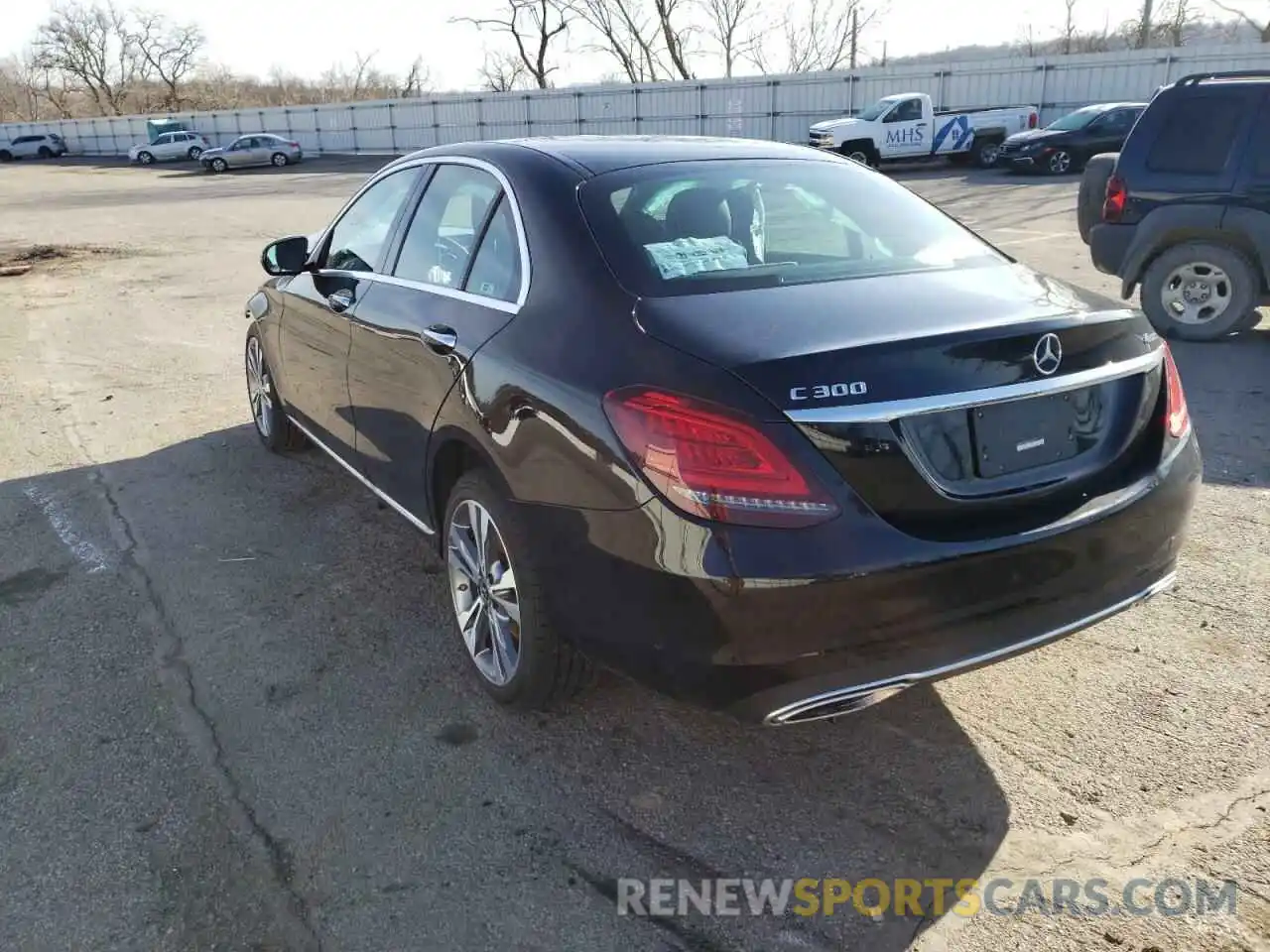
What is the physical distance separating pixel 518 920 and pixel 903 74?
3217 cm

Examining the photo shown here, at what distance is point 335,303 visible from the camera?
14.0ft

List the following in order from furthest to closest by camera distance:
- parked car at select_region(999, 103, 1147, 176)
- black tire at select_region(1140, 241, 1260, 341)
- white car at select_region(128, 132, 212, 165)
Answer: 1. white car at select_region(128, 132, 212, 165)
2. parked car at select_region(999, 103, 1147, 176)
3. black tire at select_region(1140, 241, 1260, 341)

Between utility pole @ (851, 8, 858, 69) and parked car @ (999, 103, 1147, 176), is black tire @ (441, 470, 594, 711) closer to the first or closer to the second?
parked car @ (999, 103, 1147, 176)

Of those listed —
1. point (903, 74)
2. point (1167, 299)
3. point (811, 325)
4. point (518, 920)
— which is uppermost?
point (903, 74)

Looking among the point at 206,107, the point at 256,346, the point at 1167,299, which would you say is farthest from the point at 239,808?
the point at 206,107

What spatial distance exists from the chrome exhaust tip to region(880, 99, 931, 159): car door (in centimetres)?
2551

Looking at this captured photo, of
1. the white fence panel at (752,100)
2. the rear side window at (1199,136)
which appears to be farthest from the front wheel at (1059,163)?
the rear side window at (1199,136)

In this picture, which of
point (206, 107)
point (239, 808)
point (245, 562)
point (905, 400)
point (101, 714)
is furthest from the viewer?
point (206, 107)

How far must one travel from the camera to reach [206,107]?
87.1 m

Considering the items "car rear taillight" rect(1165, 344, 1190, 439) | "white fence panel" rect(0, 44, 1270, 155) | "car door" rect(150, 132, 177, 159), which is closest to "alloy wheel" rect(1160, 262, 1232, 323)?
"car rear taillight" rect(1165, 344, 1190, 439)

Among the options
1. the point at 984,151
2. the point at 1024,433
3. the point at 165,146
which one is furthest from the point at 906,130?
the point at 165,146

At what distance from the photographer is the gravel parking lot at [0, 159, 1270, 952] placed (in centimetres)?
243

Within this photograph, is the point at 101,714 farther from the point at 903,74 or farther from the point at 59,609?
the point at 903,74

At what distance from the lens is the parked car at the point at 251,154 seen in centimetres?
4019
